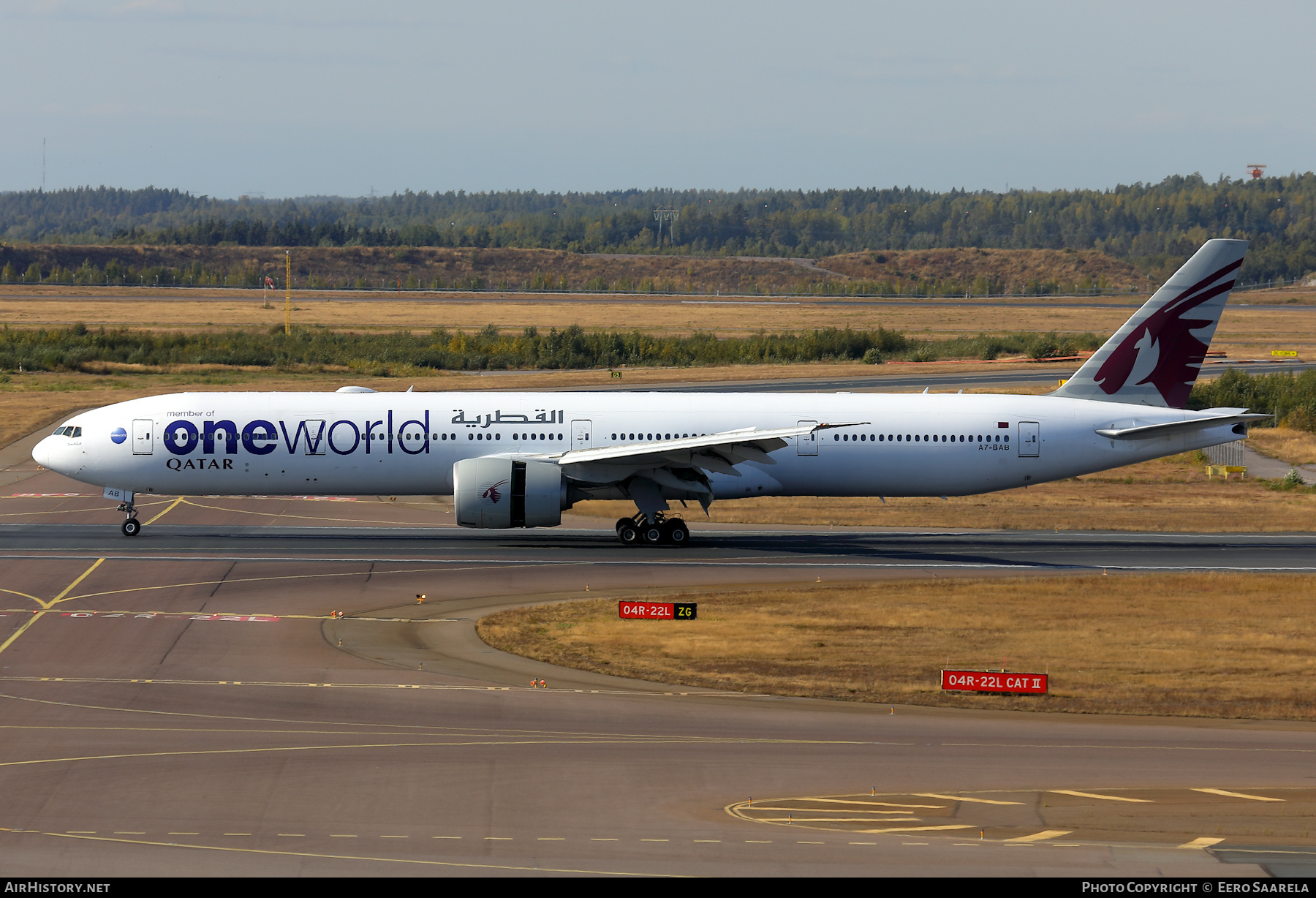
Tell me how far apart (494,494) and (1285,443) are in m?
48.3

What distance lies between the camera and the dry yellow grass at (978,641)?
2791cm

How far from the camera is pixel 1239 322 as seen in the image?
154000mm

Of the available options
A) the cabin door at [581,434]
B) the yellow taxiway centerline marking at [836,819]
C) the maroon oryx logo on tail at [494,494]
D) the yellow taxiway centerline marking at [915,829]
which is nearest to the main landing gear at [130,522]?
the maroon oryx logo on tail at [494,494]

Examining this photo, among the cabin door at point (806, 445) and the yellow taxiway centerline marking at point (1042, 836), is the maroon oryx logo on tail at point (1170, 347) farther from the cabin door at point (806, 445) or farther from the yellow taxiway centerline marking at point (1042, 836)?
the yellow taxiway centerline marking at point (1042, 836)

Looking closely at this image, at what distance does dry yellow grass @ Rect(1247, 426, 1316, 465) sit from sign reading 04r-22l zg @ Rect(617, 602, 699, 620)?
43.6m

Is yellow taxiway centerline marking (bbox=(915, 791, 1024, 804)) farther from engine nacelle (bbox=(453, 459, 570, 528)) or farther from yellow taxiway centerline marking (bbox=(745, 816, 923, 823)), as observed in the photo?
engine nacelle (bbox=(453, 459, 570, 528))

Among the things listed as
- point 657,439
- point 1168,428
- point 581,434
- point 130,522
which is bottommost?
point 130,522

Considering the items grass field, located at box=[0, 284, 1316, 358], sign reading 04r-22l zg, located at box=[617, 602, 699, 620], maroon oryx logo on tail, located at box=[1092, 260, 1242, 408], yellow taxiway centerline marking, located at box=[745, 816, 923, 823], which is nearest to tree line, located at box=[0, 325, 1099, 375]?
grass field, located at box=[0, 284, 1316, 358]

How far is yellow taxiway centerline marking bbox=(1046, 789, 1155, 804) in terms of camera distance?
69.2ft

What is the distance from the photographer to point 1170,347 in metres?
46.3

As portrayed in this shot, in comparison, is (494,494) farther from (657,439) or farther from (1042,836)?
(1042,836)

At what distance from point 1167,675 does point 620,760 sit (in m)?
13.7

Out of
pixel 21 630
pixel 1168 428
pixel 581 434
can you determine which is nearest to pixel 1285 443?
pixel 1168 428

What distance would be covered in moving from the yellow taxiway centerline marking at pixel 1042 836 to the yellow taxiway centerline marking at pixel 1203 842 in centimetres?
162
